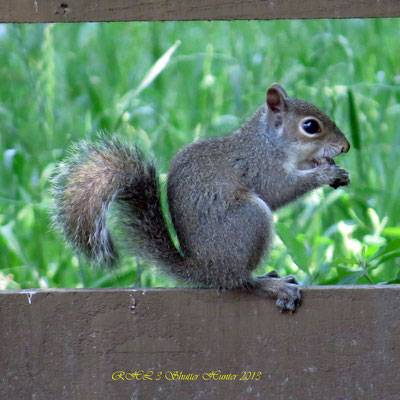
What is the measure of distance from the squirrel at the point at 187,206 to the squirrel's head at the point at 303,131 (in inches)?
3.2

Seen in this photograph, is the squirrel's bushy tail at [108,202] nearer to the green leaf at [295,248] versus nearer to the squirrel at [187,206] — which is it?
the squirrel at [187,206]

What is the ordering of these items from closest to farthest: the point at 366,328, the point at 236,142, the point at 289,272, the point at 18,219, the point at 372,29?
the point at 366,328, the point at 236,142, the point at 289,272, the point at 18,219, the point at 372,29

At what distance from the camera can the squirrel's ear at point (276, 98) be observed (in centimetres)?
197

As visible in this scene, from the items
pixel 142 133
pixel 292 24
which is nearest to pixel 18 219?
pixel 142 133

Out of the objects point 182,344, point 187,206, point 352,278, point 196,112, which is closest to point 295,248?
point 352,278

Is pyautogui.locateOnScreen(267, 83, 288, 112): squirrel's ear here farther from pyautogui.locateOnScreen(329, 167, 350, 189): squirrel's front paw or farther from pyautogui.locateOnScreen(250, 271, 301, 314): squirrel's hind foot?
pyautogui.locateOnScreen(250, 271, 301, 314): squirrel's hind foot

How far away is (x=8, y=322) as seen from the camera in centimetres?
159

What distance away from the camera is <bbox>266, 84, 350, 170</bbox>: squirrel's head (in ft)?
6.41

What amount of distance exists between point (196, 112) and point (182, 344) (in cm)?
145

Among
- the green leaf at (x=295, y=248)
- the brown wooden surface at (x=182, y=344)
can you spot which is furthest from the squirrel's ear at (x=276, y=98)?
the brown wooden surface at (x=182, y=344)

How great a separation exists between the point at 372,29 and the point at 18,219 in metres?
1.67

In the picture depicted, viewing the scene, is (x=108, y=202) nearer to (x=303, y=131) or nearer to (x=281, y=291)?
(x=281, y=291)

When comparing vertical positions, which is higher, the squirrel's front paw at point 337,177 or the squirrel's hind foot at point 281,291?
the squirrel's front paw at point 337,177

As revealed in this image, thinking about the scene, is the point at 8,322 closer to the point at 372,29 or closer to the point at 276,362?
the point at 276,362
